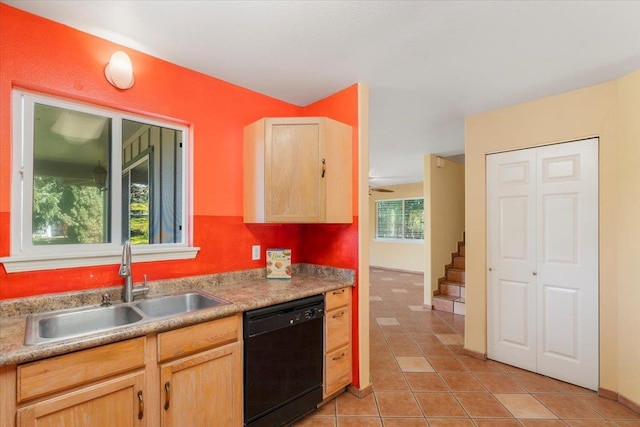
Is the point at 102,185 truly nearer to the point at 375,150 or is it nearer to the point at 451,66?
the point at 451,66

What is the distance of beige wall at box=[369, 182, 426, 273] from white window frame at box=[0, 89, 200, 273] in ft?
Result: 20.7

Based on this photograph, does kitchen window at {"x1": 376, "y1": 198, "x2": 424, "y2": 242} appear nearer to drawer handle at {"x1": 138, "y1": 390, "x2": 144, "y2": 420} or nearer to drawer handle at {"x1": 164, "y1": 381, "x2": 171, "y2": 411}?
drawer handle at {"x1": 164, "y1": 381, "x2": 171, "y2": 411}

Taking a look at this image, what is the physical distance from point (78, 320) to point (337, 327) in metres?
1.60

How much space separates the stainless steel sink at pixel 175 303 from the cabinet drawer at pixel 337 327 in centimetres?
82

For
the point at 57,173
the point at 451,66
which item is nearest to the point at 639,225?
the point at 451,66

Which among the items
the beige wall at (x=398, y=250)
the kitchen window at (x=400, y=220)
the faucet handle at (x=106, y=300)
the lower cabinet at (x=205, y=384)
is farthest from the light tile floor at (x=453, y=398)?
the kitchen window at (x=400, y=220)

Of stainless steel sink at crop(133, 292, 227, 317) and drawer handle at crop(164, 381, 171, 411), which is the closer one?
drawer handle at crop(164, 381, 171, 411)

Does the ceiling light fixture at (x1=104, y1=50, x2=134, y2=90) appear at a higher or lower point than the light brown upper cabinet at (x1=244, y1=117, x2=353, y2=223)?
higher

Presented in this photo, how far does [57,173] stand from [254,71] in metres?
1.41

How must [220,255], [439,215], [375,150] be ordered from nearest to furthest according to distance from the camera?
1. [220,255]
2. [375,150]
3. [439,215]

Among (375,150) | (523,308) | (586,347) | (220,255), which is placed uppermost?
(375,150)

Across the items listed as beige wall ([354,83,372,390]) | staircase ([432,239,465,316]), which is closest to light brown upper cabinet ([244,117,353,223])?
beige wall ([354,83,372,390])

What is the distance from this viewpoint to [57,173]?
68.8 inches

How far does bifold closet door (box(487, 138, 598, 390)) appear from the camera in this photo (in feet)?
7.91
